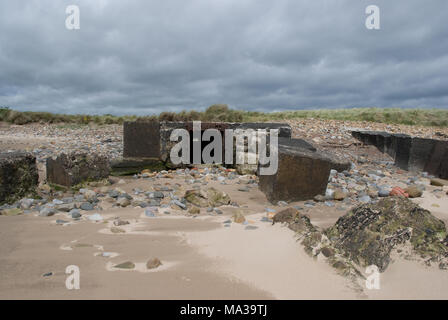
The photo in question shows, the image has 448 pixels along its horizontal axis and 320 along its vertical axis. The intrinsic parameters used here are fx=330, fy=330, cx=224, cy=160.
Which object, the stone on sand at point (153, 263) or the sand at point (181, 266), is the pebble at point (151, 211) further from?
the stone on sand at point (153, 263)

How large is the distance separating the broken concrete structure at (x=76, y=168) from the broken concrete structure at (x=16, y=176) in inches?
17.8

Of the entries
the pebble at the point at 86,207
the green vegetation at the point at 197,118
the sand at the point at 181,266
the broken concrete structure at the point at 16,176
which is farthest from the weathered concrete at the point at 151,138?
the green vegetation at the point at 197,118

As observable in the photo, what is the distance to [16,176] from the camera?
4402mm

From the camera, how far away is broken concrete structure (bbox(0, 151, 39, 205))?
423 centimetres

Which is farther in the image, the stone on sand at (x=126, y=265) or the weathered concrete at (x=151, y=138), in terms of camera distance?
the weathered concrete at (x=151, y=138)

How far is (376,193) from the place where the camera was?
190 inches

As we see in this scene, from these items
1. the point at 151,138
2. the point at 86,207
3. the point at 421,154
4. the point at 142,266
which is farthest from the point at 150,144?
the point at 421,154

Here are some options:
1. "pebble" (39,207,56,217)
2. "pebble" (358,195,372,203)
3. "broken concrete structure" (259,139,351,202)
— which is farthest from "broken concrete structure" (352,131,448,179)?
"pebble" (39,207,56,217)

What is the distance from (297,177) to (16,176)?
3757 mm

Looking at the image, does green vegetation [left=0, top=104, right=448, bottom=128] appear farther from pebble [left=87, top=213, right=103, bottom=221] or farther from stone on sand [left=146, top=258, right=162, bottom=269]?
stone on sand [left=146, top=258, right=162, bottom=269]

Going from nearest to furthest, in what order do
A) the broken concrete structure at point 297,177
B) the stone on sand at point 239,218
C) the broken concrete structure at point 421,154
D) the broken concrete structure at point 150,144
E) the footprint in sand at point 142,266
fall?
the footprint in sand at point 142,266, the stone on sand at point 239,218, the broken concrete structure at point 297,177, the broken concrete structure at point 421,154, the broken concrete structure at point 150,144

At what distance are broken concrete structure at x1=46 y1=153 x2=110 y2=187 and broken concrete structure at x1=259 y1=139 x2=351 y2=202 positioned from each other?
9.18ft

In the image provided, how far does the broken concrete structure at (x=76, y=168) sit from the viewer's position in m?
5.09
